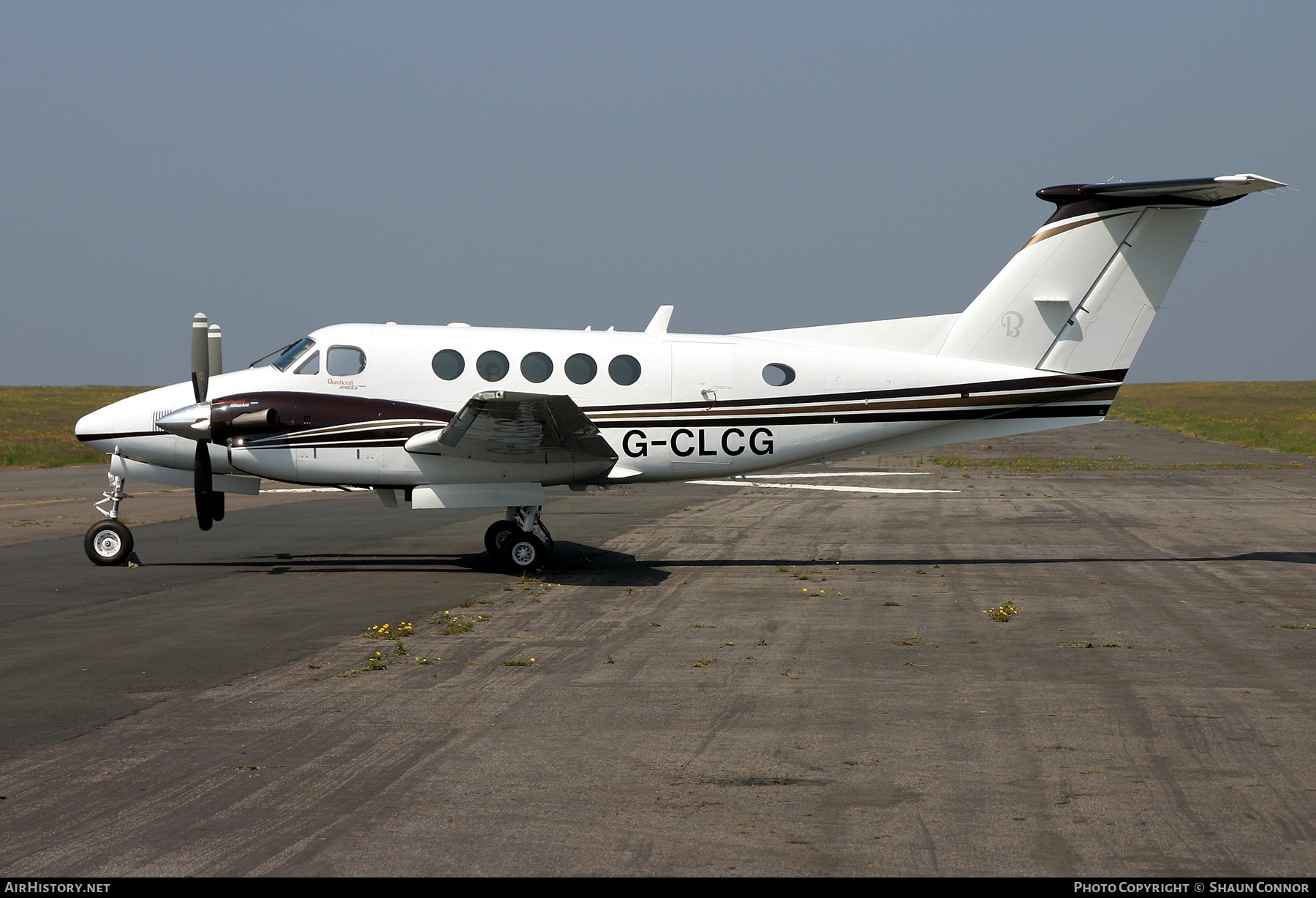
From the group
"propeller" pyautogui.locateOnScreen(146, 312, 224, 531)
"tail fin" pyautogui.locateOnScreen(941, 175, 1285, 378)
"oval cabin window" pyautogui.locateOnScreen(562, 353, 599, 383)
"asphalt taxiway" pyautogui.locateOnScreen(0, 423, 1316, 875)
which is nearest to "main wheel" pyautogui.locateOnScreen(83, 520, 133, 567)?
"asphalt taxiway" pyautogui.locateOnScreen(0, 423, 1316, 875)

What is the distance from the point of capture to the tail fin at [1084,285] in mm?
15648

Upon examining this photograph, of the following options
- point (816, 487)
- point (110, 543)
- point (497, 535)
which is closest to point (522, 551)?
point (497, 535)

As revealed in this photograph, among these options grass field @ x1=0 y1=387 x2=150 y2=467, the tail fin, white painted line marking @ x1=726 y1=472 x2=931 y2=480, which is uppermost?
the tail fin

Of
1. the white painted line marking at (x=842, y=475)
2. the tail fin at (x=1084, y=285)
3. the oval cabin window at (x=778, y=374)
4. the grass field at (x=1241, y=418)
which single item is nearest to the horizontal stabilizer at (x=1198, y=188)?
the tail fin at (x=1084, y=285)

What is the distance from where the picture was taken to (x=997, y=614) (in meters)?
11.6

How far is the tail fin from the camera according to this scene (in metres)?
15.6

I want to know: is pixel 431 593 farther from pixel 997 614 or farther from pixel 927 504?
pixel 927 504

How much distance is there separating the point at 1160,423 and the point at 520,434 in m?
66.6

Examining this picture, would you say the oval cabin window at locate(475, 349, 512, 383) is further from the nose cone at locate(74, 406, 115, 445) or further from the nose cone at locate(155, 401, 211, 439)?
the nose cone at locate(74, 406, 115, 445)

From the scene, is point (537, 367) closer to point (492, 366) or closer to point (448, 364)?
point (492, 366)

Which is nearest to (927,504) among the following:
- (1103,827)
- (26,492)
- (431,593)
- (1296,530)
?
(1296,530)

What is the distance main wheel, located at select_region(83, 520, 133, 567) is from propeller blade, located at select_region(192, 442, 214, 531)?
135 centimetres

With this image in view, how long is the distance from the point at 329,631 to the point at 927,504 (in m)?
16.9

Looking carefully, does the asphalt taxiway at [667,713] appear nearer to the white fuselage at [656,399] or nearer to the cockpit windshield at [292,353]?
the white fuselage at [656,399]
